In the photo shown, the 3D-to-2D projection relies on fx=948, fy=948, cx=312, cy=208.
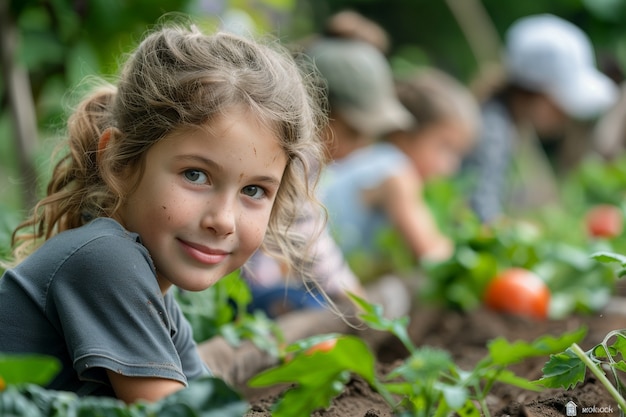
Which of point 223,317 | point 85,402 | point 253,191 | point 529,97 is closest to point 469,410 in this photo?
point 253,191

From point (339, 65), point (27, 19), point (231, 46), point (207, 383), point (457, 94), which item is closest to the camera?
point (207, 383)

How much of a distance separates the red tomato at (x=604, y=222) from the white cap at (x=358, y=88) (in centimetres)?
112

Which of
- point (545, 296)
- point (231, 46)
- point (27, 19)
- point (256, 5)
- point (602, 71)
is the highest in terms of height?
point (231, 46)

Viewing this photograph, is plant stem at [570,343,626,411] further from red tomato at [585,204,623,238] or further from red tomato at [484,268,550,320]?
red tomato at [585,204,623,238]

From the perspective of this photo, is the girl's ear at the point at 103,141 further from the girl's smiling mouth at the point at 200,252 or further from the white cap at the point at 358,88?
the white cap at the point at 358,88

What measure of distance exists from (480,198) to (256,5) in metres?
1.69

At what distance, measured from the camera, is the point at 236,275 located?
8.04ft

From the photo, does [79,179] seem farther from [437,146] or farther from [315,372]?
[437,146]

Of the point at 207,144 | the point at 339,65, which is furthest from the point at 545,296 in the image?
the point at 207,144

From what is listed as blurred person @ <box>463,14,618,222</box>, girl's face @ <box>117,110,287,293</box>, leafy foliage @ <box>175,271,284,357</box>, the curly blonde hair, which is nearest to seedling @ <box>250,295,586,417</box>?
girl's face @ <box>117,110,287,293</box>

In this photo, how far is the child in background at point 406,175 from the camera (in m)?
4.33

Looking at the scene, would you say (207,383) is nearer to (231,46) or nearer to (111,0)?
(231,46)

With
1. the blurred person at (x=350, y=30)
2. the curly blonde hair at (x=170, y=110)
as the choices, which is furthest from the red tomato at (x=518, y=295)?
the curly blonde hair at (x=170, y=110)

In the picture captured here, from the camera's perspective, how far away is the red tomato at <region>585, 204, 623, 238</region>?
15.0ft
